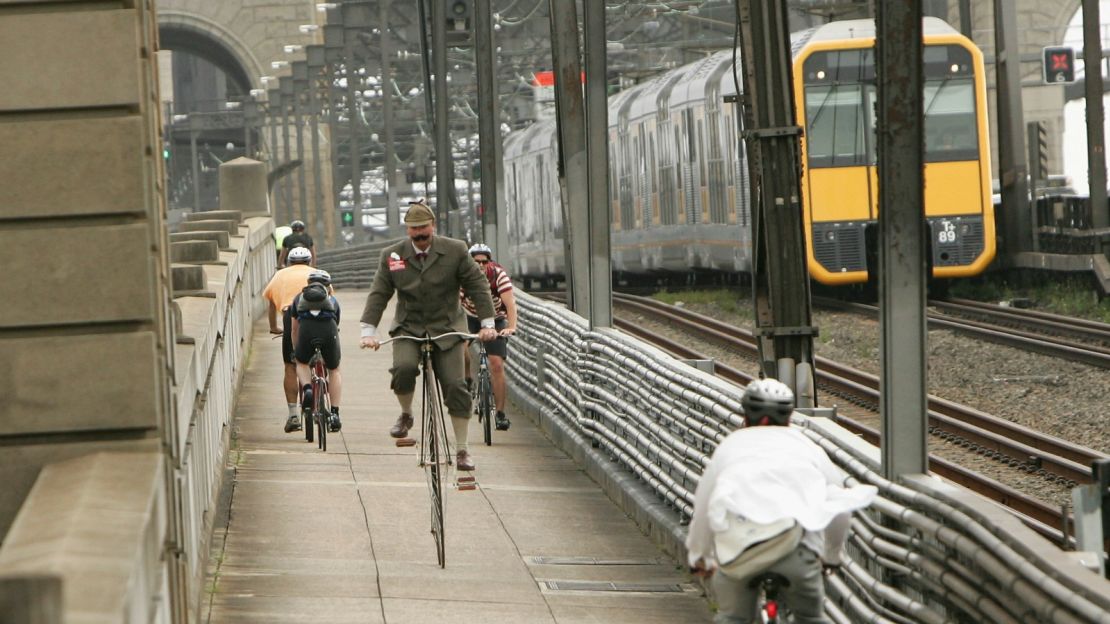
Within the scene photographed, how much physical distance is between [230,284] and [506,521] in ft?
23.2

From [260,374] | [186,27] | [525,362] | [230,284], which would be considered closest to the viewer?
[230,284]

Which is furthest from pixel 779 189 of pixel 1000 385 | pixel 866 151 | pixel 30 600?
pixel 866 151

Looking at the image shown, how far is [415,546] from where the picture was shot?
12.1 m

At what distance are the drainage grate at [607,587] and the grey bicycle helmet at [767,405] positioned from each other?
13.2 ft

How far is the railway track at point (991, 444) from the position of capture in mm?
12750

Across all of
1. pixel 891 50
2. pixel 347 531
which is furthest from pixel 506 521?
pixel 891 50

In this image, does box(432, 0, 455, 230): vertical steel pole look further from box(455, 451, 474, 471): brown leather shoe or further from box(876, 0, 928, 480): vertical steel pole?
box(876, 0, 928, 480): vertical steel pole

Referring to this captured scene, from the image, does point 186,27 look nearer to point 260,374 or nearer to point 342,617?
point 260,374

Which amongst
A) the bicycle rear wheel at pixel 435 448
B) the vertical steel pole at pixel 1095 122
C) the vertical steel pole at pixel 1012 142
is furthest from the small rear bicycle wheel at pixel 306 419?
the vertical steel pole at pixel 1012 142

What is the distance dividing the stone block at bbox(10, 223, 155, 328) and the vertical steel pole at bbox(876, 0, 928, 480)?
3015 mm

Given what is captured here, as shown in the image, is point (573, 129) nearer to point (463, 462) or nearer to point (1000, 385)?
point (1000, 385)

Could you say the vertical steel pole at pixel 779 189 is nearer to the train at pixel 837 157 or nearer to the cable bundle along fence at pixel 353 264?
the train at pixel 837 157

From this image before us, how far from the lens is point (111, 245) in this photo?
7.02 m

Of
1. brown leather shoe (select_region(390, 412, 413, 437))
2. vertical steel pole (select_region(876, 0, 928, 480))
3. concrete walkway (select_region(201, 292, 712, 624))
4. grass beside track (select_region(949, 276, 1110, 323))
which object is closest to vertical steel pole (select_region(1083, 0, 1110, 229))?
grass beside track (select_region(949, 276, 1110, 323))
